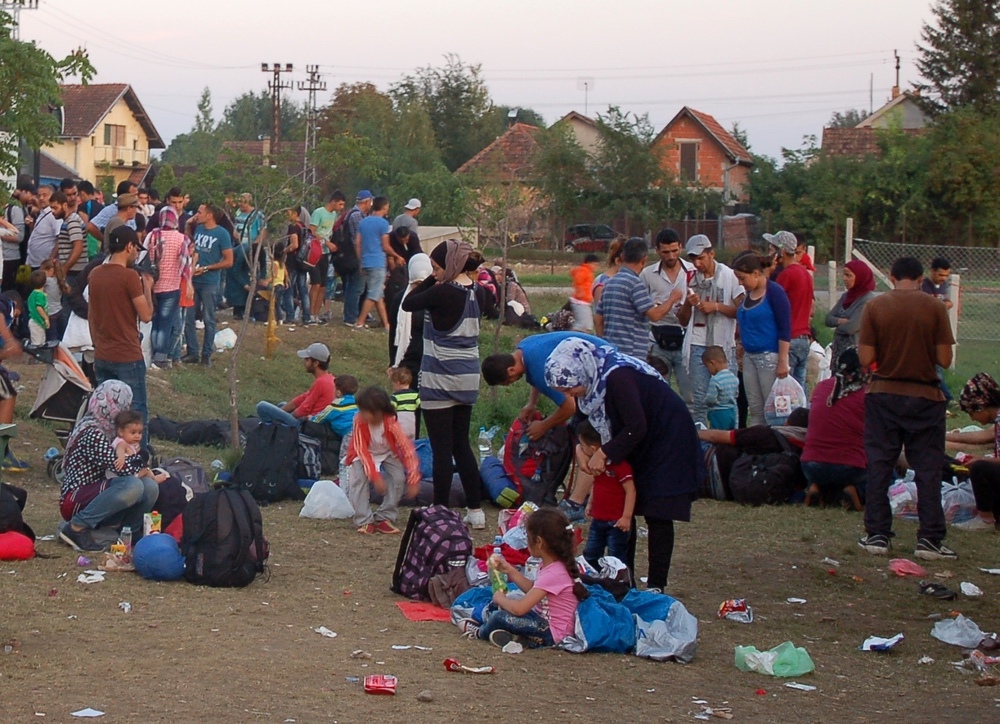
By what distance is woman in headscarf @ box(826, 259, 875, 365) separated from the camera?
10.6m

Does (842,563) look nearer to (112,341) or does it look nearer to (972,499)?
(972,499)

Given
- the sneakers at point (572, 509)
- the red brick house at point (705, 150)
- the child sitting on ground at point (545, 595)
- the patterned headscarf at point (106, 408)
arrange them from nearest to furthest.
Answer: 1. the child sitting on ground at point (545, 595)
2. the patterned headscarf at point (106, 408)
3. the sneakers at point (572, 509)
4. the red brick house at point (705, 150)

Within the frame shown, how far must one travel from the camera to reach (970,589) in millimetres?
7246

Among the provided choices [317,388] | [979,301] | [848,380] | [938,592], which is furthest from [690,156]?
[938,592]

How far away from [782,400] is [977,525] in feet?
6.50

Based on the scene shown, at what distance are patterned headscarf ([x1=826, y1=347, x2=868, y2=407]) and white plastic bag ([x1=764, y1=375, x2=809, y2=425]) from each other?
Result: 1.27 metres

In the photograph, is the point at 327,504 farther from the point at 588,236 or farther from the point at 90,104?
the point at 90,104

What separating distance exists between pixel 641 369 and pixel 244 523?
2415 millimetres

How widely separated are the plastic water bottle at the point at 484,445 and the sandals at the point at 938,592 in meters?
4.86

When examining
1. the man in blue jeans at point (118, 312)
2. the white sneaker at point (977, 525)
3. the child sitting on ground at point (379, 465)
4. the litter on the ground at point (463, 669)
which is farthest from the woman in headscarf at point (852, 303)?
the litter on the ground at point (463, 669)

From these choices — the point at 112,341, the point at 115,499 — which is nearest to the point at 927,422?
the point at 115,499

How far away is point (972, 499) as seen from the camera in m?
9.13

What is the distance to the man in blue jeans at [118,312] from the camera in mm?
9406

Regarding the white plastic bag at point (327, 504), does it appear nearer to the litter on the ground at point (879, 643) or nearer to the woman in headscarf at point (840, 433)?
the woman in headscarf at point (840, 433)
